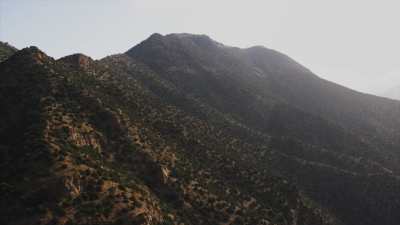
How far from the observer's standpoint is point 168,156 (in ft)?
206

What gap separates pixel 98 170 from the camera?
4766cm

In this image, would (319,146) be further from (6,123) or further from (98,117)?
(6,123)

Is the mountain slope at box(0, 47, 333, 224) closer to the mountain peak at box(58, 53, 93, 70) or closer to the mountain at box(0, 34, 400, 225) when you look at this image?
the mountain at box(0, 34, 400, 225)

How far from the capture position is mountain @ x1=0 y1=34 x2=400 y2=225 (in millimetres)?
43344

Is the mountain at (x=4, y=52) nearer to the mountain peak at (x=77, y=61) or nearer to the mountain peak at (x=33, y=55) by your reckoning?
the mountain peak at (x=77, y=61)

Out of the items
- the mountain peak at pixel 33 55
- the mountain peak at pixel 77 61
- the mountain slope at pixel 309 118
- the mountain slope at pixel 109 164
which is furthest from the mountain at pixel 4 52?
the mountain slope at pixel 309 118

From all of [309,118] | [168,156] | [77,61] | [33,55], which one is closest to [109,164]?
[168,156]

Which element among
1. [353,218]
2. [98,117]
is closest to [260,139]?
[353,218]

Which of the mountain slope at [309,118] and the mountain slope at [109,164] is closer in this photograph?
the mountain slope at [109,164]

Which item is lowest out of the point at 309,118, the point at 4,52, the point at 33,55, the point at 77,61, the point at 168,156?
the point at 168,156

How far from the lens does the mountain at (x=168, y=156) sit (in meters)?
43.3

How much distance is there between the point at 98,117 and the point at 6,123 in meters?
13.4

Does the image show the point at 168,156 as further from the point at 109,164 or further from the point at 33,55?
the point at 33,55

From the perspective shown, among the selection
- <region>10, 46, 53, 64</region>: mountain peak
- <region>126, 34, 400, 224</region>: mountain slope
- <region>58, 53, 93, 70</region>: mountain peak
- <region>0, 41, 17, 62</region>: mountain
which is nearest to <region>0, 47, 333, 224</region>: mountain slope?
<region>10, 46, 53, 64</region>: mountain peak
